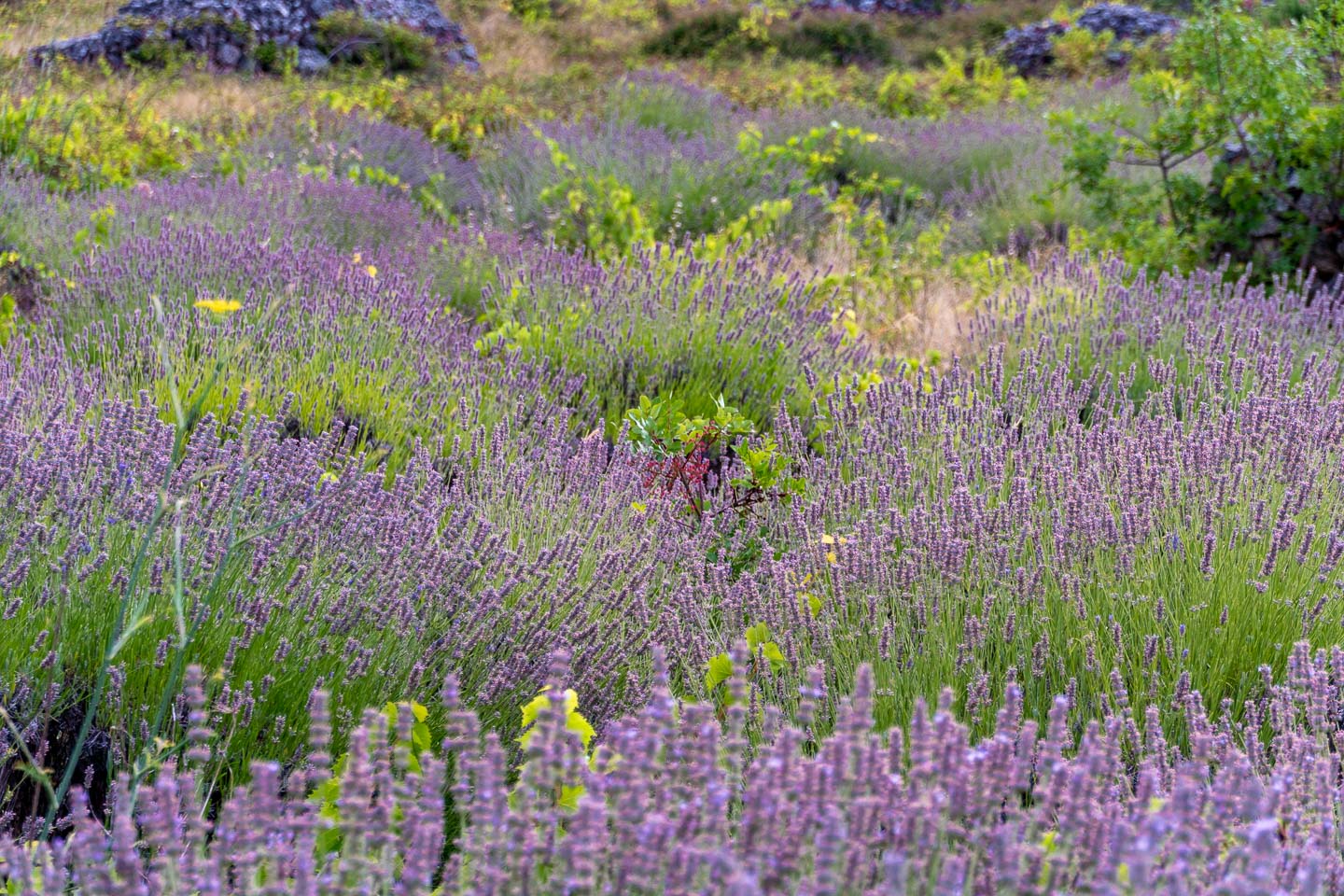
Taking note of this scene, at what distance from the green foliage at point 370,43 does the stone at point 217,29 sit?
0.20 meters

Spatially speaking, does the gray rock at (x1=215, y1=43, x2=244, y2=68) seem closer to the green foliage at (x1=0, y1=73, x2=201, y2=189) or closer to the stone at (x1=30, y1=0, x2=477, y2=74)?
the stone at (x1=30, y1=0, x2=477, y2=74)

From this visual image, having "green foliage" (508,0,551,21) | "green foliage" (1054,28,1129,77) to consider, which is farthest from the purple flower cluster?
"green foliage" (508,0,551,21)

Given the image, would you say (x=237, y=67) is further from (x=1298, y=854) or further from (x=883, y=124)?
(x=1298, y=854)

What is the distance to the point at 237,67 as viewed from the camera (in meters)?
12.4

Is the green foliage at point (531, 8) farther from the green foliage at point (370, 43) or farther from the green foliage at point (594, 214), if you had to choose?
the green foliage at point (594, 214)

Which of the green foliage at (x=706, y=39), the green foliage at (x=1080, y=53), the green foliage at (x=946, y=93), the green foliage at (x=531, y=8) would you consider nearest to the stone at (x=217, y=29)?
the green foliage at (x=706, y=39)

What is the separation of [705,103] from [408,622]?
28.4 ft

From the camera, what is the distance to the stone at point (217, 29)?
1216 centimetres

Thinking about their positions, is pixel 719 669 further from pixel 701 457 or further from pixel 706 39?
pixel 706 39

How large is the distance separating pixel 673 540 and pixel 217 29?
1215cm

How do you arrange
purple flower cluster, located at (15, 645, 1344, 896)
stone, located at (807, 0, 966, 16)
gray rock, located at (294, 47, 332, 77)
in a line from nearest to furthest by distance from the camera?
purple flower cluster, located at (15, 645, 1344, 896) < gray rock, located at (294, 47, 332, 77) < stone, located at (807, 0, 966, 16)

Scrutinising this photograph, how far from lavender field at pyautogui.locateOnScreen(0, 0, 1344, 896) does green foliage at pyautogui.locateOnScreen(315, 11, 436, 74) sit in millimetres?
7338

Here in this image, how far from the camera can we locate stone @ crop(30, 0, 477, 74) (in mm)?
12156

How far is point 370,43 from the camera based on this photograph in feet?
44.1
